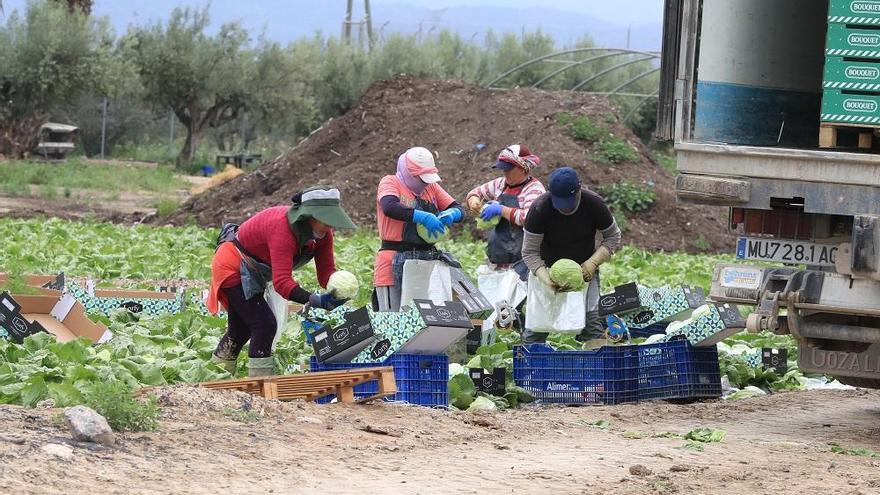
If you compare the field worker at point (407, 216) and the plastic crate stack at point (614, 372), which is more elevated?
the field worker at point (407, 216)

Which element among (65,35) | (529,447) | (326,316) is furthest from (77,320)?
(65,35)

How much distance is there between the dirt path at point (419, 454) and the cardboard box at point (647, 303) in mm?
1969

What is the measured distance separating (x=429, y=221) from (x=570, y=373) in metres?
1.75

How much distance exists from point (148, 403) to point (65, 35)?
34202 mm

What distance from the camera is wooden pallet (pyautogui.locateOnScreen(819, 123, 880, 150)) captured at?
830 centimetres

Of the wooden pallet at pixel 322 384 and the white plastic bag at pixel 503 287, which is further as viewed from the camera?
the white plastic bag at pixel 503 287

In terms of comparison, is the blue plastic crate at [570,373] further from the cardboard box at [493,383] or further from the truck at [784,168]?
the truck at [784,168]

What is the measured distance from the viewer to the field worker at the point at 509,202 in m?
11.9

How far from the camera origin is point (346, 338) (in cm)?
873

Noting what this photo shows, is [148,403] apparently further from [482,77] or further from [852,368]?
[482,77]

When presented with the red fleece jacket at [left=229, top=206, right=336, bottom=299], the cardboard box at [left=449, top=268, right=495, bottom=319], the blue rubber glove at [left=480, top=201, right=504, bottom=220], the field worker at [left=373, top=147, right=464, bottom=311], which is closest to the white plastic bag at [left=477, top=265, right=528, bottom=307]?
the blue rubber glove at [left=480, top=201, right=504, bottom=220]

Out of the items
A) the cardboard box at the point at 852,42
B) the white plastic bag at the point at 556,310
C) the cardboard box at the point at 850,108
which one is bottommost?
the white plastic bag at the point at 556,310

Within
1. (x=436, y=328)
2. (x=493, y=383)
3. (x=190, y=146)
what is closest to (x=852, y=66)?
(x=436, y=328)

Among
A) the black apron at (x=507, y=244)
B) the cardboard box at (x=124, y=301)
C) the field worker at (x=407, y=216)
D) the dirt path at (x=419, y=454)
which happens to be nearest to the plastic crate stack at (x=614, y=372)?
the dirt path at (x=419, y=454)
